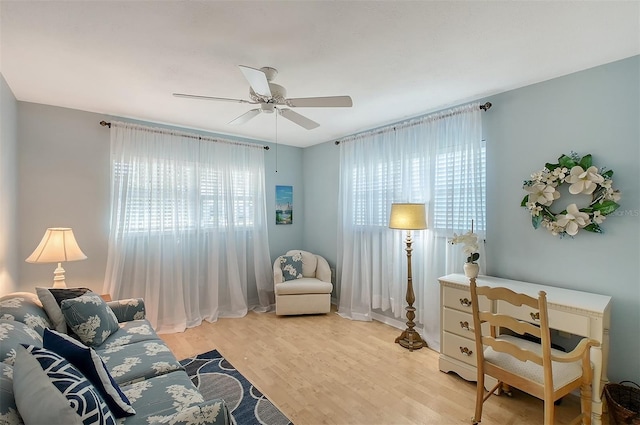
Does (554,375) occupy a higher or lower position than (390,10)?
lower

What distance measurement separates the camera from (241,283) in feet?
13.9

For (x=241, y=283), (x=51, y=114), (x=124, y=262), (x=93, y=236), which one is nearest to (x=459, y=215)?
(x=241, y=283)

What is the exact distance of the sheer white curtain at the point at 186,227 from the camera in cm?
341

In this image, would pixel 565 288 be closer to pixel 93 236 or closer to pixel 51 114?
pixel 93 236

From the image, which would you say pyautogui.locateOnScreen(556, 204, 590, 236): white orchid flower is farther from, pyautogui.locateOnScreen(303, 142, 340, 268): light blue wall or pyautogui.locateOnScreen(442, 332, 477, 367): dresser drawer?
pyautogui.locateOnScreen(303, 142, 340, 268): light blue wall

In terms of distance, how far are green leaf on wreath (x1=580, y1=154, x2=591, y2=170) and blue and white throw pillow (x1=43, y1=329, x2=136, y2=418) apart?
3.28m

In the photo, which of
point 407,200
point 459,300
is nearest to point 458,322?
point 459,300

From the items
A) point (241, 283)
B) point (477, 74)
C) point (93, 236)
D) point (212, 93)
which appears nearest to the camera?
point (477, 74)

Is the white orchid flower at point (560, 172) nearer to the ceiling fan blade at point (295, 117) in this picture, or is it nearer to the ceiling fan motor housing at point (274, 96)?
the ceiling fan blade at point (295, 117)

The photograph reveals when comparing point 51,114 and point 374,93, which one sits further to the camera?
point 51,114

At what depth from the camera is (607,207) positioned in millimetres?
2131

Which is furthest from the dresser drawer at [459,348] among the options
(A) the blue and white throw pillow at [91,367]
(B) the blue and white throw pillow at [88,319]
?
(B) the blue and white throw pillow at [88,319]

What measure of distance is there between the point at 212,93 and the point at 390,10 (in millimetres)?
1752

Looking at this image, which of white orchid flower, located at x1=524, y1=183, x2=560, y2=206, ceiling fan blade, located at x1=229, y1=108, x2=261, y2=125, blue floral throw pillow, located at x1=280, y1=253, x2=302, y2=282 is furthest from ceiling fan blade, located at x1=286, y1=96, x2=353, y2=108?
blue floral throw pillow, located at x1=280, y1=253, x2=302, y2=282
